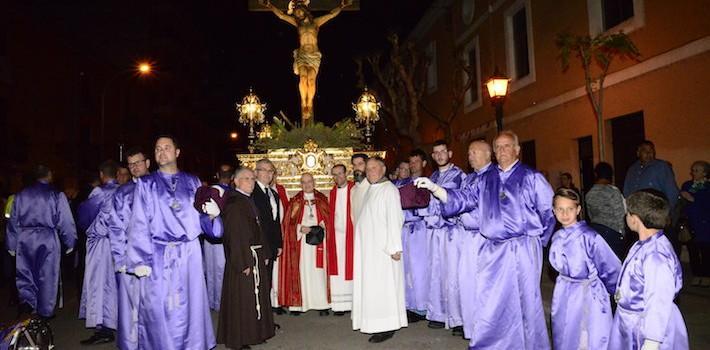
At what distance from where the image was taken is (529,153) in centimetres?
1636

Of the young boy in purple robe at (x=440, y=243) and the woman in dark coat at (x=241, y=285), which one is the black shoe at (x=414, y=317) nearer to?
the young boy in purple robe at (x=440, y=243)

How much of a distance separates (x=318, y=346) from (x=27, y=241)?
13.9 ft

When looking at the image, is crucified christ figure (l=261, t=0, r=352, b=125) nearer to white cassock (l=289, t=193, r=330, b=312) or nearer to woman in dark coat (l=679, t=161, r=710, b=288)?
white cassock (l=289, t=193, r=330, b=312)

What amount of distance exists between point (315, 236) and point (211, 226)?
2.14 meters

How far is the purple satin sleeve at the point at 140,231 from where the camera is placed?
4.47 meters

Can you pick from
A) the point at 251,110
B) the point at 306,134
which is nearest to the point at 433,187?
the point at 306,134

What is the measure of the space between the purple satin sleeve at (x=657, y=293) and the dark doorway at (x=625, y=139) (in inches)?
349

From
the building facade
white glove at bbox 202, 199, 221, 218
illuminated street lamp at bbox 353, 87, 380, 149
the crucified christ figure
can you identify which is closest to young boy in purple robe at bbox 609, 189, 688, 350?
white glove at bbox 202, 199, 221, 218

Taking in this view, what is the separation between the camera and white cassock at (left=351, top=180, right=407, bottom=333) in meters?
5.54

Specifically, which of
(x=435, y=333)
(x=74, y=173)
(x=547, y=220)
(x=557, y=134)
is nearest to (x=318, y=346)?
(x=435, y=333)

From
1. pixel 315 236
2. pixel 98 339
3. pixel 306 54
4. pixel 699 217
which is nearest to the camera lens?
pixel 98 339

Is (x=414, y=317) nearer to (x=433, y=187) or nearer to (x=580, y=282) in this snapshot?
(x=433, y=187)

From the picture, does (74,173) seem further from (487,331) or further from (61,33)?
(487,331)

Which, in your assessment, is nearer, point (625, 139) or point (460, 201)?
point (460, 201)
